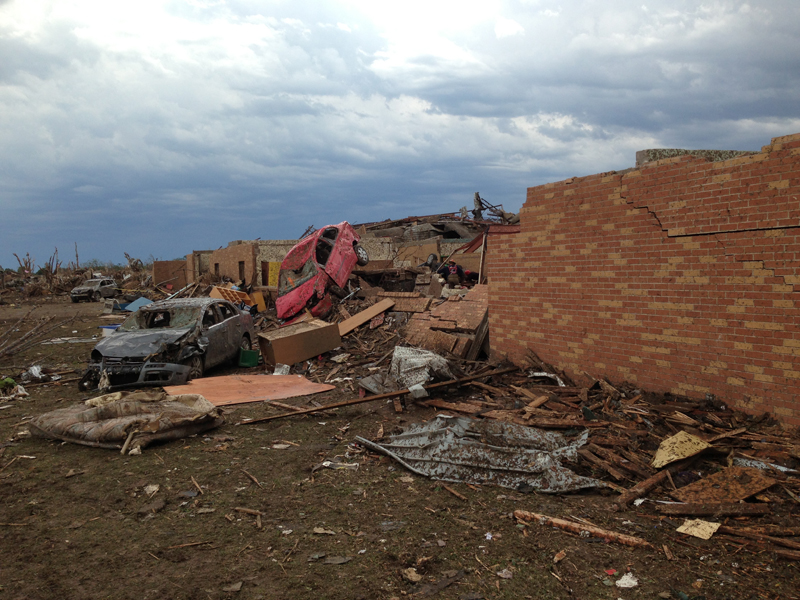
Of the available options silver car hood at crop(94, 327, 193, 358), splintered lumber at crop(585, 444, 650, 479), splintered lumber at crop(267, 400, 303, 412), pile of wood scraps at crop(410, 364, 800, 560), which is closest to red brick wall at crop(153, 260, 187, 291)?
silver car hood at crop(94, 327, 193, 358)

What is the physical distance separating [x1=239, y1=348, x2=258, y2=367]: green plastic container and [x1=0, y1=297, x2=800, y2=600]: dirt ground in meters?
5.53

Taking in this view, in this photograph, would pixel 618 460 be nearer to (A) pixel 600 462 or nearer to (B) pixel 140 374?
(A) pixel 600 462

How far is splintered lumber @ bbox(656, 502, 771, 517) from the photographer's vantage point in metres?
4.28

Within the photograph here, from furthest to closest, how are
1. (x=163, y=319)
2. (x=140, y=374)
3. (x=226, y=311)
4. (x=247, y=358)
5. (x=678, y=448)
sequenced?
(x=247, y=358) → (x=226, y=311) → (x=163, y=319) → (x=140, y=374) → (x=678, y=448)

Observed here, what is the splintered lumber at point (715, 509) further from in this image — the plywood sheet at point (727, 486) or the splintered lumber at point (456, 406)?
the splintered lumber at point (456, 406)

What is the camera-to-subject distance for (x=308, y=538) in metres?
4.22

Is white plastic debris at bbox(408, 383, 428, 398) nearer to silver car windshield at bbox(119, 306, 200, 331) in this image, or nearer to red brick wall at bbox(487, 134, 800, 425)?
red brick wall at bbox(487, 134, 800, 425)

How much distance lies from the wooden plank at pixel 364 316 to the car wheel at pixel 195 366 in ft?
13.3

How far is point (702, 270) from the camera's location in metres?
6.28

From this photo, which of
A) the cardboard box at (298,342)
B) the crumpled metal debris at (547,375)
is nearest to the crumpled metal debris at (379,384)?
the crumpled metal debris at (547,375)

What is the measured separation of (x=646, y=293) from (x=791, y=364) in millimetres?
1858

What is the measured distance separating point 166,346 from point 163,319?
1429mm

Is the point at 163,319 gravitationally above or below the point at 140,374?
above

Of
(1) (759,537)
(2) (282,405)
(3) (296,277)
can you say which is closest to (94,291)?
(3) (296,277)
